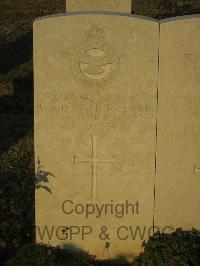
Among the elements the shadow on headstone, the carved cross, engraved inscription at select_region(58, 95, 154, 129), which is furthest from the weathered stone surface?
the shadow on headstone

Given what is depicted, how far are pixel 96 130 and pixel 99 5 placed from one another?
137 cm

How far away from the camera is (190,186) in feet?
18.1

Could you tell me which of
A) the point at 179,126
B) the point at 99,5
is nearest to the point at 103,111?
the point at 179,126

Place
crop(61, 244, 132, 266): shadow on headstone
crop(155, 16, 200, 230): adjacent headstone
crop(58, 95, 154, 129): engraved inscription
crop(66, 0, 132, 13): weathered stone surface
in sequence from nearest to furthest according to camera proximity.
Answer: crop(155, 16, 200, 230): adjacent headstone, crop(58, 95, 154, 129): engraved inscription, crop(66, 0, 132, 13): weathered stone surface, crop(61, 244, 132, 266): shadow on headstone

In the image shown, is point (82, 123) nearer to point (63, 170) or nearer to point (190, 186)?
point (63, 170)

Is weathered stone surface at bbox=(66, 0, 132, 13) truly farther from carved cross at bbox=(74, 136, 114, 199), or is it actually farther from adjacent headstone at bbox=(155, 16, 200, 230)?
carved cross at bbox=(74, 136, 114, 199)

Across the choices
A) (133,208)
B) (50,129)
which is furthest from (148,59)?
(133,208)

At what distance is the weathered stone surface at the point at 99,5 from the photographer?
541 cm

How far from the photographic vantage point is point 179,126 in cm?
530

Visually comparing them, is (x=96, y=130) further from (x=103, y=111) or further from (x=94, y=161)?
(x=94, y=161)

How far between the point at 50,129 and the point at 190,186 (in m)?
1.67

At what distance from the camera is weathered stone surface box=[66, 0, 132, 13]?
5.41 m

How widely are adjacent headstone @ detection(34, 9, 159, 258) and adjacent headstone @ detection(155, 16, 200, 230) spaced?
0.10m

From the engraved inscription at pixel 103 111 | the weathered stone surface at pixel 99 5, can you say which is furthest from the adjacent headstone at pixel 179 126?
the weathered stone surface at pixel 99 5
